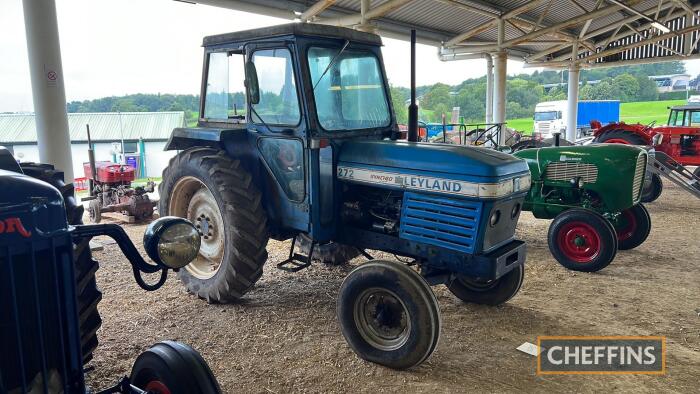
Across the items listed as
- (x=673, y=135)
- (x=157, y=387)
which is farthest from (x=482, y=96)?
(x=157, y=387)

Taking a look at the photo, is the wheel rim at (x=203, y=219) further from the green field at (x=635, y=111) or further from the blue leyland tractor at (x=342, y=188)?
the green field at (x=635, y=111)

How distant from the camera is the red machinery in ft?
25.2

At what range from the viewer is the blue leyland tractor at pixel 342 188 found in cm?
339

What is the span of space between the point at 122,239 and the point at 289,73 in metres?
2.21

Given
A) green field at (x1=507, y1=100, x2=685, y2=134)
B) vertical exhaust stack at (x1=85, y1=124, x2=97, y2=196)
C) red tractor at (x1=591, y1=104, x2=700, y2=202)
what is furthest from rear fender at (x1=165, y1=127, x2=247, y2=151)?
green field at (x1=507, y1=100, x2=685, y2=134)

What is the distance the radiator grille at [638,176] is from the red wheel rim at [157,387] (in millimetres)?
5390

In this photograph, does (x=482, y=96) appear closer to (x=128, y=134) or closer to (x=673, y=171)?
(x=128, y=134)

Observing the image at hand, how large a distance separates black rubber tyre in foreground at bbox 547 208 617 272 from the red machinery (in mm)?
5672

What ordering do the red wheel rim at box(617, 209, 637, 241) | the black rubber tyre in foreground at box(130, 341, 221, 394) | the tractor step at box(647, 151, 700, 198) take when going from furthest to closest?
the tractor step at box(647, 151, 700, 198) < the red wheel rim at box(617, 209, 637, 241) < the black rubber tyre in foreground at box(130, 341, 221, 394)

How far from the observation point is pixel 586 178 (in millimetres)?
5910

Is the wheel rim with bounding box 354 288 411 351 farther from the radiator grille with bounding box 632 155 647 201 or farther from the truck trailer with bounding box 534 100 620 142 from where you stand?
the truck trailer with bounding box 534 100 620 142

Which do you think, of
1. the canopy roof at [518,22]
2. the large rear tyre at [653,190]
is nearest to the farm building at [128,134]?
the canopy roof at [518,22]

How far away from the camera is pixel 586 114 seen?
2981cm

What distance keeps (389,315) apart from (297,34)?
Answer: 2.10 meters
